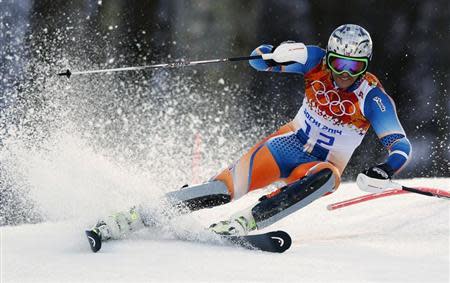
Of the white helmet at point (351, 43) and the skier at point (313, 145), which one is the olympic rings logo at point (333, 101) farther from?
the white helmet at point (351, 43)

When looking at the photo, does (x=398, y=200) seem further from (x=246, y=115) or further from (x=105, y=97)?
(x=105, y=97)

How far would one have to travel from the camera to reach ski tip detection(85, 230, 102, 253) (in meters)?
3.37

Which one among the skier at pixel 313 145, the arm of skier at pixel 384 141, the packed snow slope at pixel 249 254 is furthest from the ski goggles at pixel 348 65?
the packed snow slope at pixel 249 254

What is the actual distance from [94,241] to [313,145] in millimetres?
1291

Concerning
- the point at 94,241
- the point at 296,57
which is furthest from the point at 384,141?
the point at 94,241

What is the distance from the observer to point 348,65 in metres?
3.82

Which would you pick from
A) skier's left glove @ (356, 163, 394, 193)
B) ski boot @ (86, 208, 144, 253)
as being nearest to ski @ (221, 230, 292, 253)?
skier's left glove @ (356, 163, 394, 193)

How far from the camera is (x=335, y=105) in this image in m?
3.93

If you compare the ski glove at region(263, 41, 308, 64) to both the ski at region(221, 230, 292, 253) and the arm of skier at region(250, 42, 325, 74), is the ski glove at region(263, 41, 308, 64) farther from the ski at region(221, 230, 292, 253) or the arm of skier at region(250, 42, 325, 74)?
the ski at region(221, 230, 292, 253)

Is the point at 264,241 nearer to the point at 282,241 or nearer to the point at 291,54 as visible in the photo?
the point at 282,241

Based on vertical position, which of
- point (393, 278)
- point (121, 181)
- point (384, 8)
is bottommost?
point (393, 278)

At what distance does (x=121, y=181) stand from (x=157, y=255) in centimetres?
88

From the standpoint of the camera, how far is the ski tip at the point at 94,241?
3365 millimetres

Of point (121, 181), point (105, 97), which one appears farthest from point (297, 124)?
point (105, 97)
